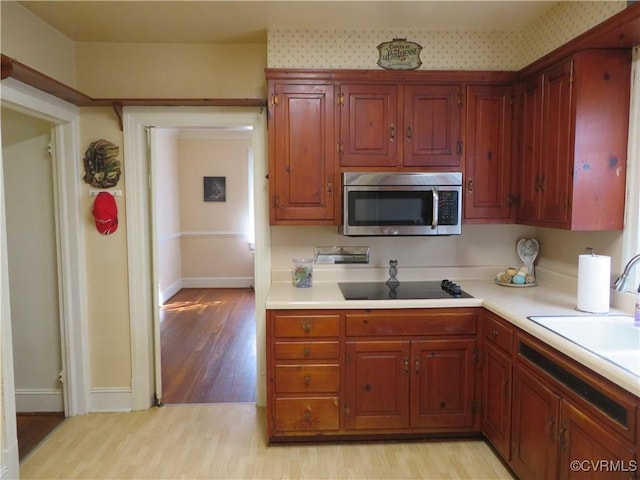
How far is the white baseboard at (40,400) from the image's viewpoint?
2.93 m

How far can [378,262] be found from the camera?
294 cm

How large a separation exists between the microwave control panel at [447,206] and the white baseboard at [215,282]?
16.0ft

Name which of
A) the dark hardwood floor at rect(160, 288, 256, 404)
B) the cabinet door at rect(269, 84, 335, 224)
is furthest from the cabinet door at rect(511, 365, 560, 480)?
the dark hardwood floor at rect(160, 288, 256, 404)

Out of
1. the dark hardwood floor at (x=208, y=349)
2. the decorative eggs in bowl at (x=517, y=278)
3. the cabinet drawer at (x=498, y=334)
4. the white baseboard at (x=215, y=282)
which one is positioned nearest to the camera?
the cabinet drawer at (x=498, y=334)

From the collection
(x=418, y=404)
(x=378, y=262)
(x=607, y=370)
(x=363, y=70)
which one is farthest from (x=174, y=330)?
(x=607, y=370)

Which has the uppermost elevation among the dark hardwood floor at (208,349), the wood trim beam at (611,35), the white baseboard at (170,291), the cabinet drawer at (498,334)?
the wood trim beam at (611,35)

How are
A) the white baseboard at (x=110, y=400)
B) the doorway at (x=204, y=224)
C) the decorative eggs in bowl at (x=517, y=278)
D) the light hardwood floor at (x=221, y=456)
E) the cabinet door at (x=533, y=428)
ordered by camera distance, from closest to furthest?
the cabinet door at (x=533, y=428) < the light hardwood floor at (x=221, y=456) < the decorative eggs in bowl at (x=517, y=278) < the white baseboard at (x=110, y=400) < the doorway at (x=204, y=224)

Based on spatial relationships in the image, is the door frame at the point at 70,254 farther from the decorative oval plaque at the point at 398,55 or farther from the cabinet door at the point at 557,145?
the cabinet door at the point at 557,145

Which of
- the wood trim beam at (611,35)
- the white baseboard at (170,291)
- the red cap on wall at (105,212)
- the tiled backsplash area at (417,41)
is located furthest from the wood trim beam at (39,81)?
the white baseboard at (170,291)

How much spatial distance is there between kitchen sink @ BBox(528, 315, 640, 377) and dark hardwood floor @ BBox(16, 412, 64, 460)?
2923 mm

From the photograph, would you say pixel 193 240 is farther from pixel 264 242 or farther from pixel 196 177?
pixel 264 242

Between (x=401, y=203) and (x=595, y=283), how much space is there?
108cm

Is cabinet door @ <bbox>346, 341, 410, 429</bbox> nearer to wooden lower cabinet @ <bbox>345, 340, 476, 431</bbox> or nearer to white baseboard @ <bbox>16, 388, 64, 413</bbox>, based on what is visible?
wooden lower cabinet @ <bbox>345, 340, 476, 431</bbox>

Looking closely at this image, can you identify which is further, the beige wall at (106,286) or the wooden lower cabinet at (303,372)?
the beige wall at (106,286)
